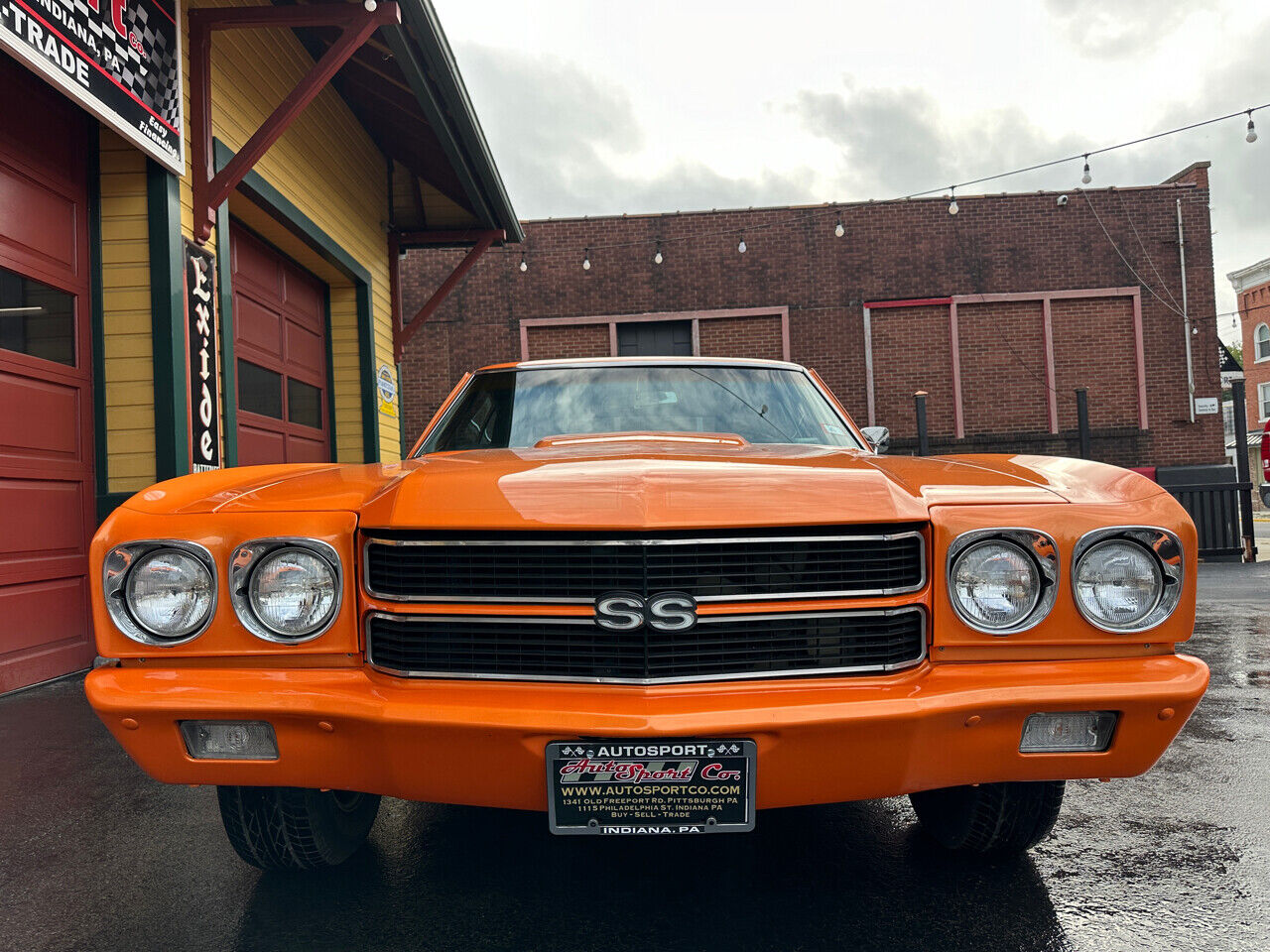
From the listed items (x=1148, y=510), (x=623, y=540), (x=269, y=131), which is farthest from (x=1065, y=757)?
(x=269, y=131)

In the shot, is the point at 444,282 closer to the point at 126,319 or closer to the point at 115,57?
the point at 126,319

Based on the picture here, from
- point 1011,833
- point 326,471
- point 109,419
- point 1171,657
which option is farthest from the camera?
point 109,419

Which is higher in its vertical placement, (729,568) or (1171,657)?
(729,568)

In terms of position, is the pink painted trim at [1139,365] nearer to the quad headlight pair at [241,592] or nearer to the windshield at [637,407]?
the windshield at [637,407]

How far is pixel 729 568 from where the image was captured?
73.5 inches

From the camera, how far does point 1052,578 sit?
1.90 metres

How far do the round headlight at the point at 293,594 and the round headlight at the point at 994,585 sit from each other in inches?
52.1

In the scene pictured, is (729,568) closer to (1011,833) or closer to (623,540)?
(623,540)

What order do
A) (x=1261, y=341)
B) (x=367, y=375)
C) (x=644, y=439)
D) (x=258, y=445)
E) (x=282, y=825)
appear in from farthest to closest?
(x=1261, y=341) < (x=367, y=375) < (x=258, y=445) < (x=644, y=439) < (x=282, y=825)

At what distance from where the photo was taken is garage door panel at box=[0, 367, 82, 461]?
4.60 meters

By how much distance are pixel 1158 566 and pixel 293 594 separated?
1835mm

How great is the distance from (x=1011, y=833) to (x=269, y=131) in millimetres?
5686

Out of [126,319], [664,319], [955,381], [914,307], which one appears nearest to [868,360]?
[914,307]

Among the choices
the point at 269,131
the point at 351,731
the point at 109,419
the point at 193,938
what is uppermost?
the point at 269,131
